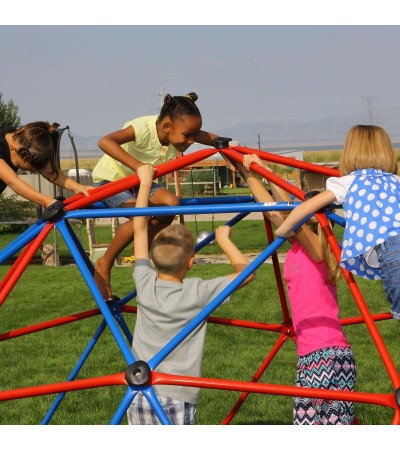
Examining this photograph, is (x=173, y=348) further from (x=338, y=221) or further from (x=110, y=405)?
(x=110, y=405)

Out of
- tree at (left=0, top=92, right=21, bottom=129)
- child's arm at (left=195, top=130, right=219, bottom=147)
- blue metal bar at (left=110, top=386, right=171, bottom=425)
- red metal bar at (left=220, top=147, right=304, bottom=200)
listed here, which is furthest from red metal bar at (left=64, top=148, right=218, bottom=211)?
tree at (left=0, top=92, right=21, bottom=129)

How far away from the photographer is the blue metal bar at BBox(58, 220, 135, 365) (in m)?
3.11

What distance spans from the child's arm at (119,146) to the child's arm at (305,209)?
3.10ft

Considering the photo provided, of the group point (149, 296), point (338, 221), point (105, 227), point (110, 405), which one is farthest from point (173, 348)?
point (105, 227)

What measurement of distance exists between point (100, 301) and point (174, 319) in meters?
0.30

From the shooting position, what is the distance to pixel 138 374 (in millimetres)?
3006

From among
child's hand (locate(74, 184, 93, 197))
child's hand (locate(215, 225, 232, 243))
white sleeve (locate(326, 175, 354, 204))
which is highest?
child's hand (locate(74, 184, 93, 197))

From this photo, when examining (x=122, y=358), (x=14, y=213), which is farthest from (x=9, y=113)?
(x=122, y=358)

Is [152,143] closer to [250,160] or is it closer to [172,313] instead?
[250,160]

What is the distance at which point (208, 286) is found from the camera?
324cm

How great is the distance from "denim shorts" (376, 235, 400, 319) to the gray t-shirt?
0.60 m

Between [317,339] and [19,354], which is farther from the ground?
[317,339]

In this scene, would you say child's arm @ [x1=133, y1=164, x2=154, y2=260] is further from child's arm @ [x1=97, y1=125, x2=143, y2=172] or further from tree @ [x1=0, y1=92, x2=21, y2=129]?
tree @ [x1=0, y1=92, x2=21, y2=129]

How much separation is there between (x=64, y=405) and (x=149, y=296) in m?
2.98
